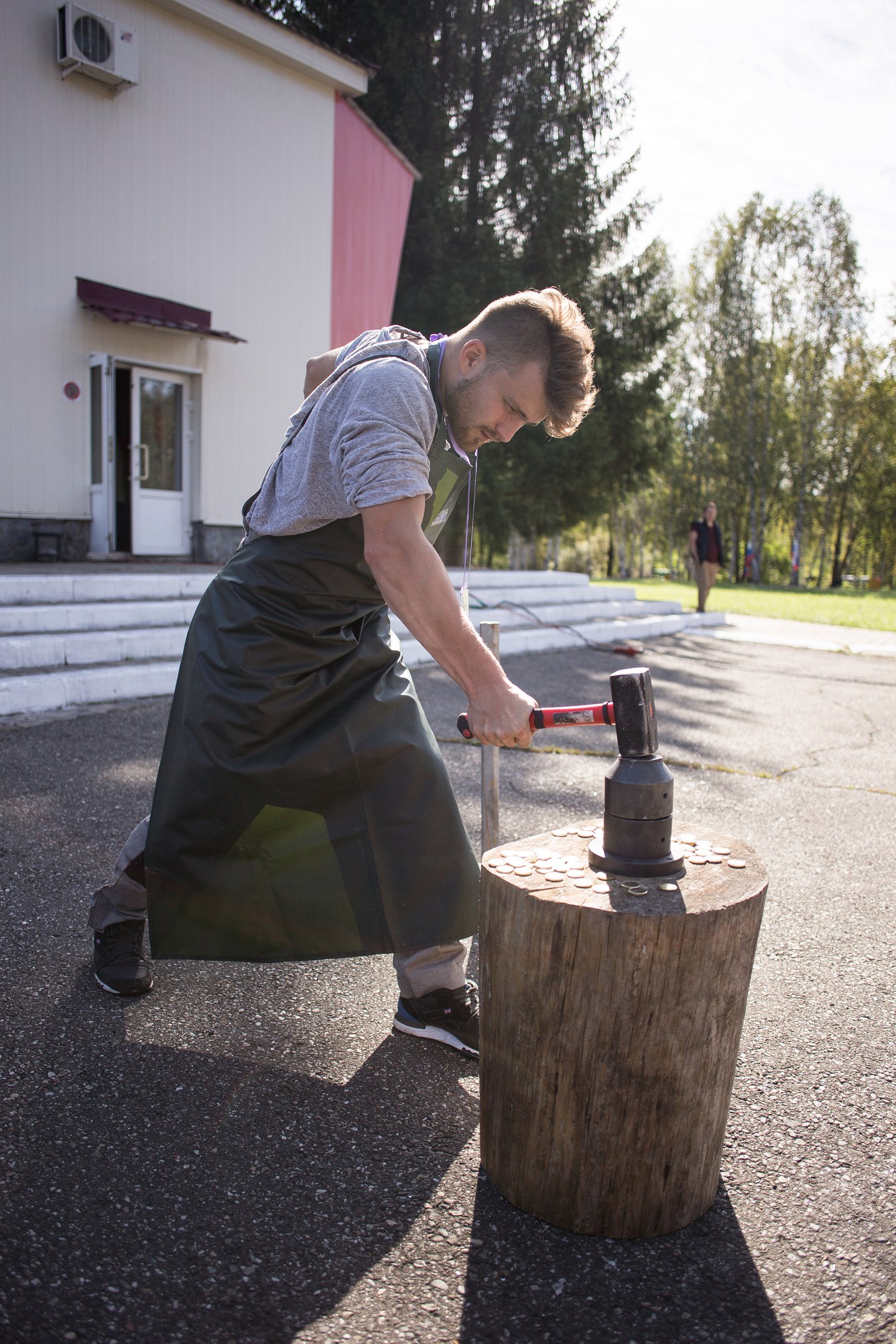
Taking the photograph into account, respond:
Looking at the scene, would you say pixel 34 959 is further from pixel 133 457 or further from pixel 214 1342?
pixel 133 457

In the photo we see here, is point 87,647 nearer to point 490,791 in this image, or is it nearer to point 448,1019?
point 490,791

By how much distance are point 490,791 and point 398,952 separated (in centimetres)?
92

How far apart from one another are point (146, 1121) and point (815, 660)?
33.5 feet

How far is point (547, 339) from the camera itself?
1.98m

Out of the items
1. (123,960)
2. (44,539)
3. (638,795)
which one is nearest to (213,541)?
(44,539)

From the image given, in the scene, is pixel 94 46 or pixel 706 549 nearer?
pixel 94 46

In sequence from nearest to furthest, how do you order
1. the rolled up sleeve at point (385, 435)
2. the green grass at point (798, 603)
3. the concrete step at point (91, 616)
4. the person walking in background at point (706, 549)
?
1. the rolled up sleeve at point (385, 435)
2. the concrete step at point (91, 616)
3. the person walking in background at point (706, 549)
4. the green grass at point (798, 603)

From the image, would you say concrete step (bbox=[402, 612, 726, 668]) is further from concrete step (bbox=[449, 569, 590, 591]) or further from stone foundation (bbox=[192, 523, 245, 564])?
stone foundation (bbox=[192, 523, 245, 564])

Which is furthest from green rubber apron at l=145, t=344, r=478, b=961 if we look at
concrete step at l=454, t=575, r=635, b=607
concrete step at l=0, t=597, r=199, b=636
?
concrete step at l=454, t=575, r=635, b=607

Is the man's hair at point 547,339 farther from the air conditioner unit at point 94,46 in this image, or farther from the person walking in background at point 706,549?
the person walking in background at point 706,549

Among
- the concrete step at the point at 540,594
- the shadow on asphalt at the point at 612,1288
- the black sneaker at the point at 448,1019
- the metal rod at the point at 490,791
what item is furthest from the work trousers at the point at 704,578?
the shadow on asphalt at the point at 612,1288

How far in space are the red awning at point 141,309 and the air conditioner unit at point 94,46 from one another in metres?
2.03

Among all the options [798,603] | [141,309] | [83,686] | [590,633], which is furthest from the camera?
[798,603]

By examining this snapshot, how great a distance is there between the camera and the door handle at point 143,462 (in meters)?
10.9
